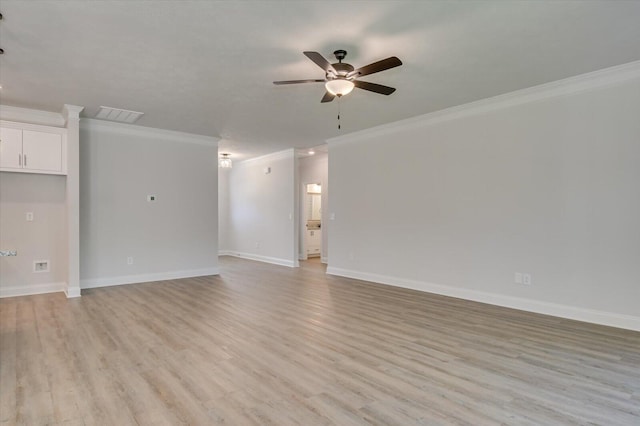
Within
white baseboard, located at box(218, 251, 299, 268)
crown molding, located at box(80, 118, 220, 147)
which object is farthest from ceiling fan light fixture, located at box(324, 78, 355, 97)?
white baseboard, located at box(218, 251, 299, 268)

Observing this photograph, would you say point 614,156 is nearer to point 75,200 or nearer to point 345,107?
point 345,107

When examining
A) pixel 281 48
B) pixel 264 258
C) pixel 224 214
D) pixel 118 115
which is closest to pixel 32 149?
pixel 118 115

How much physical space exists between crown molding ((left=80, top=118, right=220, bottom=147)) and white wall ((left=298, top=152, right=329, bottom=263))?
2979 millimetres

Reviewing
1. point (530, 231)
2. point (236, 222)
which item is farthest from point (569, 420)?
point (236, 222)

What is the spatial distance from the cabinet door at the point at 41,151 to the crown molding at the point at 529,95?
5092 millimetres

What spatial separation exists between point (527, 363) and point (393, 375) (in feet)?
3.84

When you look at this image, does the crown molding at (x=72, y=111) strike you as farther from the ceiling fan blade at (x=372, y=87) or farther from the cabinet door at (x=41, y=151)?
the ceiling fan blade at (x=372, y=87)

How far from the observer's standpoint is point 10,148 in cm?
490

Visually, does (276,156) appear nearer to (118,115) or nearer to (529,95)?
(118,115)

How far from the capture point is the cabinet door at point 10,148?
15.9 ft

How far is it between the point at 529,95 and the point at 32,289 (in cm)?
766

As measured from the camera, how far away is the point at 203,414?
7.06 feet

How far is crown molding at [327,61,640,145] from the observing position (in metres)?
3.81

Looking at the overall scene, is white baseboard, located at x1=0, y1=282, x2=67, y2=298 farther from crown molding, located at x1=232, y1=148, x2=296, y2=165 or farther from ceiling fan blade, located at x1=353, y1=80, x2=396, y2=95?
ceiling fan blade, located at x1=353, y1=80, x2=396, y2=95
